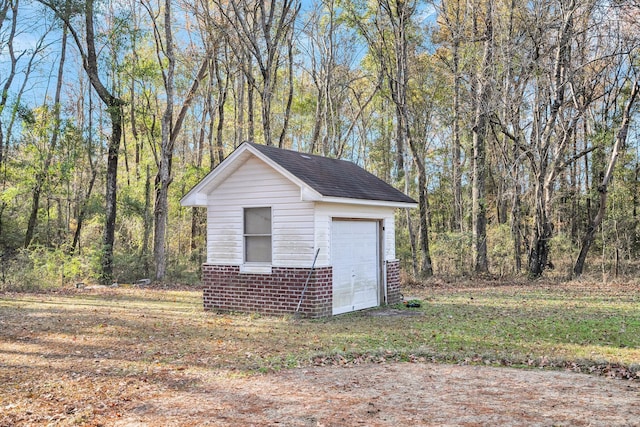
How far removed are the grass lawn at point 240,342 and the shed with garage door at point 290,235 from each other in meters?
0.58

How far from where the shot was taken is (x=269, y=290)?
11.6 metres

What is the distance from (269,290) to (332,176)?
3.13 meters

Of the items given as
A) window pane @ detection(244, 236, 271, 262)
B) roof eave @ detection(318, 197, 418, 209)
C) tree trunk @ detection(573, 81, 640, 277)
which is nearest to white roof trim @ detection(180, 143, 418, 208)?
roof eave @ detection(318, 197, 418, 209)

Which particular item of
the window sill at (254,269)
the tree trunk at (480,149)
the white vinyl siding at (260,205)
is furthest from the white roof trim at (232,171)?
the tree trunk at (480,149)

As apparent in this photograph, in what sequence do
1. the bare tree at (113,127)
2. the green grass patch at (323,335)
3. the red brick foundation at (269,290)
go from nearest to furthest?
the green grass patch at (323,335), the red brick foundation at (269,290), the bare tree at (113,127)

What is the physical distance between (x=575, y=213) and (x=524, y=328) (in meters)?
20.9

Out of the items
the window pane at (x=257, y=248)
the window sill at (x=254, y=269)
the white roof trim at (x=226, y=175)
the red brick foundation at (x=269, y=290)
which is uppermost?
the white roof trim at (x=226, y=175)

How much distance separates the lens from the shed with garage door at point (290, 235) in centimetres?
1118

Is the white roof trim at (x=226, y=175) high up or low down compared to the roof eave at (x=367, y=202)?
up

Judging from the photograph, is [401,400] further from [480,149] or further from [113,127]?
[113,127]

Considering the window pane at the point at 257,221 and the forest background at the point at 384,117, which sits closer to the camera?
the window pane at the point at 257,221

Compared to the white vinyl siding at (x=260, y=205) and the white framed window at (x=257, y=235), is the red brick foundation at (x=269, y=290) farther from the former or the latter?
the white framed window at (x=257, y=235)

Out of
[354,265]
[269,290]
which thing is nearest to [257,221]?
[269,290]

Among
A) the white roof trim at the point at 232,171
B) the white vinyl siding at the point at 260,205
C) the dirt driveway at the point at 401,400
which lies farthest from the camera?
the white vinyl siding at the point at 260,205
